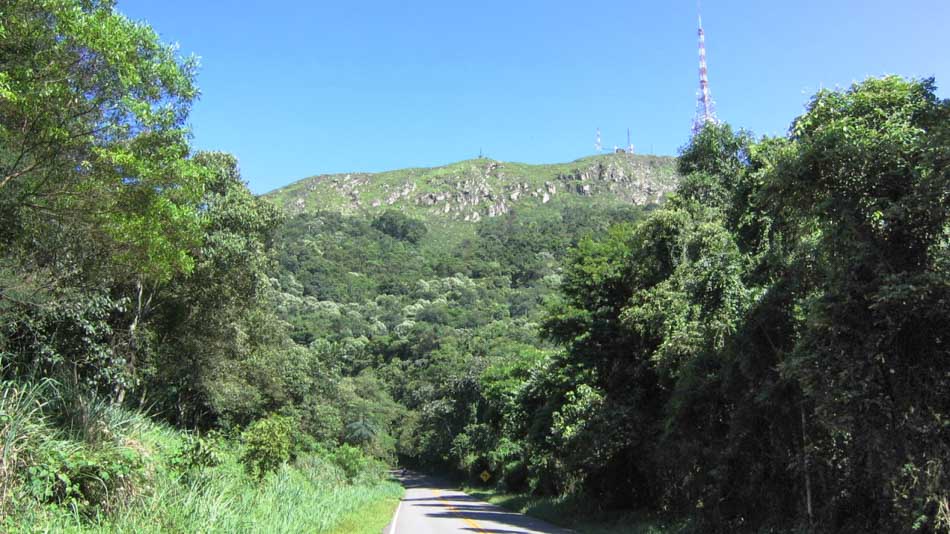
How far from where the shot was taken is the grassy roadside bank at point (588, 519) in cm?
1666

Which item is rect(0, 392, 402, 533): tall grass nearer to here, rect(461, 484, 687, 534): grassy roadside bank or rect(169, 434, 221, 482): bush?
rect(169, 434, 221, 482): bush

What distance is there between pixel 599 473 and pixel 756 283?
1093 centimetres

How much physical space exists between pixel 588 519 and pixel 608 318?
689 cm

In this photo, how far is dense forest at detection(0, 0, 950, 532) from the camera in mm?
8273

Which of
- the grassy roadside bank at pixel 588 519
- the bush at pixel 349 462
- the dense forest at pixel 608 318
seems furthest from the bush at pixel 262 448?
A: the bush at pixel 349 462

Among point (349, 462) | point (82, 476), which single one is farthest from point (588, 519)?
point (349, 462)

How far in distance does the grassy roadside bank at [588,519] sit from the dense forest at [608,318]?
1.55 ft

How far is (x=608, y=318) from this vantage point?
2305cm

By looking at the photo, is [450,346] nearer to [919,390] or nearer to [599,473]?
[599,473]

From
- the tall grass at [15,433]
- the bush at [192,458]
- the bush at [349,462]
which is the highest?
the tall grass at [15,433]

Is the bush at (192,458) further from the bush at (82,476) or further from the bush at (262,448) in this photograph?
the bush at (262,448)

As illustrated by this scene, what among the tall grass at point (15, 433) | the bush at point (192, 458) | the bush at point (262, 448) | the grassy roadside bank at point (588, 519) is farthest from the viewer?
the grassy roadside bank at point (588, 519)

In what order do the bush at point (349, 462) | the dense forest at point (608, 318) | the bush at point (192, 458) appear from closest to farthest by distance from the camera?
the dense forest at point (608, 318)
the bush at point (192, 458)
the bush at point (349, 462)

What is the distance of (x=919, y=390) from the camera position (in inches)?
344
